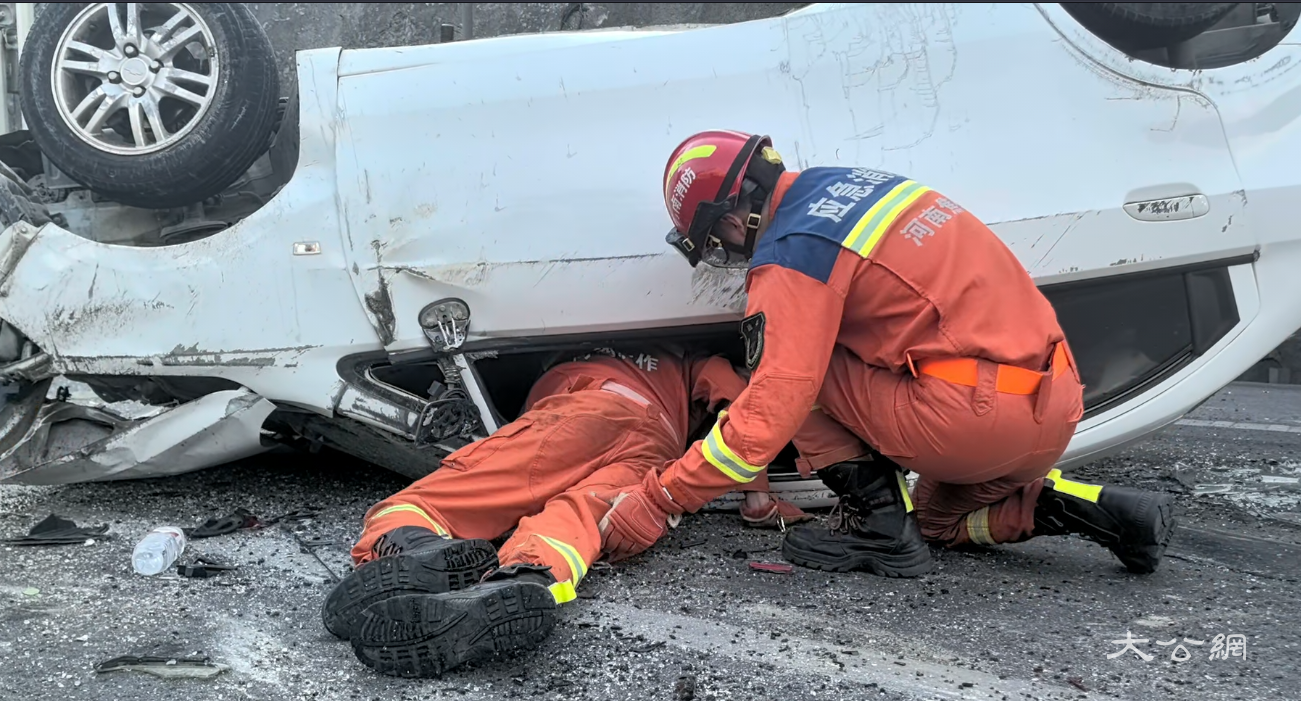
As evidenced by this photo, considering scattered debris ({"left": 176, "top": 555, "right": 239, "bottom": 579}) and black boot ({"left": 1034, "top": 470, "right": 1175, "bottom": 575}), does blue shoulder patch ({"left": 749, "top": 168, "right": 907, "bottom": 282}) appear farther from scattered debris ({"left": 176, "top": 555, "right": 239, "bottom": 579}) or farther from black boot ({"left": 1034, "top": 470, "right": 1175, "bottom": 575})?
scattered debris ({"left": 176, "top": 555, "right": 239, "bottom": 579})

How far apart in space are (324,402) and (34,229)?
94 cm

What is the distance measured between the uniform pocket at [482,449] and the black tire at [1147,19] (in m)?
1.78

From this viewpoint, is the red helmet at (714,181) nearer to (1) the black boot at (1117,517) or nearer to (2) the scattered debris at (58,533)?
(1) the black boot at (1117,517)

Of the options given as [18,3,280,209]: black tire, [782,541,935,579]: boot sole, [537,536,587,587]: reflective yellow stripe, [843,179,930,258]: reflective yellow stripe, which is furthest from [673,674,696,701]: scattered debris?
[18,3,280,209]: black tire

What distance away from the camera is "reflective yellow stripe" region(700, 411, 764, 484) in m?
2.11

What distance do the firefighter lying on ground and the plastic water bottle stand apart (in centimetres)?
53

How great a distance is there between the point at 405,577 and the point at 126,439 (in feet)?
4.45

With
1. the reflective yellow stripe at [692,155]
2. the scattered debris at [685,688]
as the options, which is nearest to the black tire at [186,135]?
the reflective yellow stripe at [692,155]

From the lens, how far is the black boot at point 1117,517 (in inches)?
89.8

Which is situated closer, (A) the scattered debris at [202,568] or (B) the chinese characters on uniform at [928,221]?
(B) the chinese characters on uniform at [928,221]

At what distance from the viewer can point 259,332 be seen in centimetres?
259

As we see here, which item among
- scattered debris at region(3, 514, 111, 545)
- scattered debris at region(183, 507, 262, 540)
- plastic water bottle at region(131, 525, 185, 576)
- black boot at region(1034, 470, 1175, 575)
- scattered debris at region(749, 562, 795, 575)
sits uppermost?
black boot at region(1034, 470, 1175, 575)

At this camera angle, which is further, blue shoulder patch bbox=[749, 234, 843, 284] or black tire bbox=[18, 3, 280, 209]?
black tire bbox=[18, 3, 280, 209]

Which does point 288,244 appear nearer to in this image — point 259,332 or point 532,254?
point 259,332
